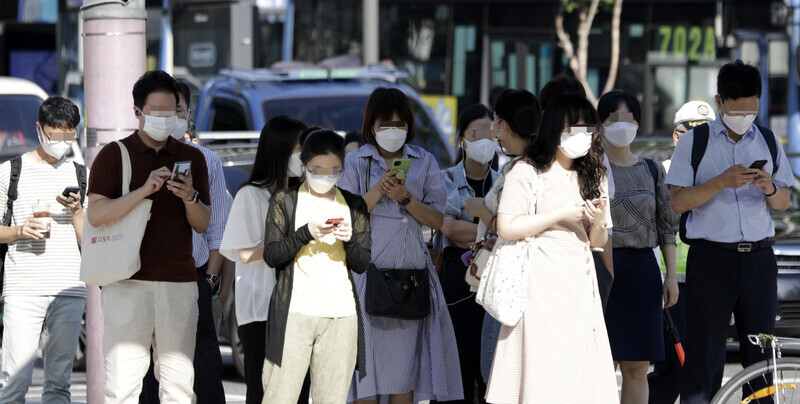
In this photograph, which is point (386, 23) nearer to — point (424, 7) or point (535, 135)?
point (424, 7)

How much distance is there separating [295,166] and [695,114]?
8.48 feet

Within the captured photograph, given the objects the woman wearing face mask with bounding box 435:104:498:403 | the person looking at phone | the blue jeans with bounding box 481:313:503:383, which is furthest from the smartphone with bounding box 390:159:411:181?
the person looking at phone

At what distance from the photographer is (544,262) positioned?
553 cm

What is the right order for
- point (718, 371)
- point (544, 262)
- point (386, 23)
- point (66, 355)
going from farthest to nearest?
point (386, 23), point (66, 355), point (718, 371), point (544, 262)

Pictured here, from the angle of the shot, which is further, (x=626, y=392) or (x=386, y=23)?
(x=386, y=23)

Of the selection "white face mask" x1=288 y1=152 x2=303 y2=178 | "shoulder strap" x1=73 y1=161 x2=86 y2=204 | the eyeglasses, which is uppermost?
the eyeglasses

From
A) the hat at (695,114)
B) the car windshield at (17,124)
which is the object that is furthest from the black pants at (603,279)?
the car windshield at (17,124)

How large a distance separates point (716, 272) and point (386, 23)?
1735 cm

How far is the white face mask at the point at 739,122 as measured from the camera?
6164mm

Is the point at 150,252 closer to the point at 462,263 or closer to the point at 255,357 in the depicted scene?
the point at 255,357

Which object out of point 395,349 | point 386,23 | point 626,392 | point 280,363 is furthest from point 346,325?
point 386,23

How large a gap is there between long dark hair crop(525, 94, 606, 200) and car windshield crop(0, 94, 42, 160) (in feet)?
22.0

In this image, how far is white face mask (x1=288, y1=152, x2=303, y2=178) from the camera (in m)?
6.08

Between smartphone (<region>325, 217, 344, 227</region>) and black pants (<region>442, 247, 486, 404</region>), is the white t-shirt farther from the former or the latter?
black pants (<region>442, 247, 486, 404</region>)
